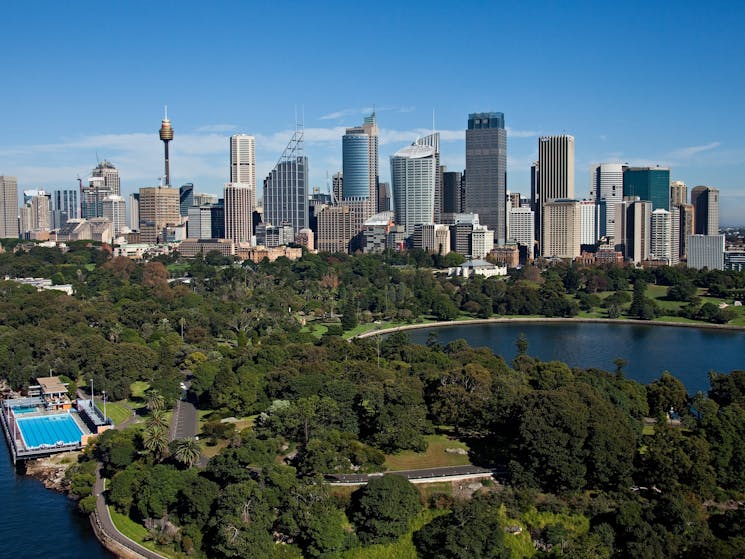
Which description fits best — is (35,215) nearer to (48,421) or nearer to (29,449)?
(48,421)

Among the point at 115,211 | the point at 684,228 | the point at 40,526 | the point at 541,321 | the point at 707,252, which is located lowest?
the point at 40,526

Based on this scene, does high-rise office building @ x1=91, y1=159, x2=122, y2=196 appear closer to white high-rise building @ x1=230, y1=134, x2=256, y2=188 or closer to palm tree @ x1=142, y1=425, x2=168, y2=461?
white high-rise building @ x1=230, y1=134, x2=256, y2=188

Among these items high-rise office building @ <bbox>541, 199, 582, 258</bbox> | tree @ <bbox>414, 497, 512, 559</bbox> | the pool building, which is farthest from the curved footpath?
high-rise office building @ <bbox>541, 199, 582, 258</bbox>

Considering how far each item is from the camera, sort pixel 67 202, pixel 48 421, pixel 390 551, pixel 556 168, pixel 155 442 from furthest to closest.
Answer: pixel 67 202
pixel 556 168
pixel 48 421
pixel 155 442
pixel 390 551

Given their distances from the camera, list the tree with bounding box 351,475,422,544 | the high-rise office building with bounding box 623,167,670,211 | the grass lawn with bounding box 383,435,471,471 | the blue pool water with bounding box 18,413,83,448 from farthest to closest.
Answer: the high-rise office building with bounding box 623,167,670,211 < the blue pool water with bounding box 18,413,83,448 < the grass lawn with bounding box 383,435,471,471 < the tree with bounding box 351,475,422,544

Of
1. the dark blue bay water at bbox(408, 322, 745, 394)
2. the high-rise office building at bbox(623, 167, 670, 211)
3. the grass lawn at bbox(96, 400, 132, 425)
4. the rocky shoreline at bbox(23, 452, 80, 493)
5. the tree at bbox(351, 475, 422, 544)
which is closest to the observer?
the tree at bbox(351, 475, 422, 544)

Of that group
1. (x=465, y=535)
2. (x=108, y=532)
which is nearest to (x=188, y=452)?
(x=108, y=532)

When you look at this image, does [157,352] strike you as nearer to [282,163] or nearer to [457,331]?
[457,331]
